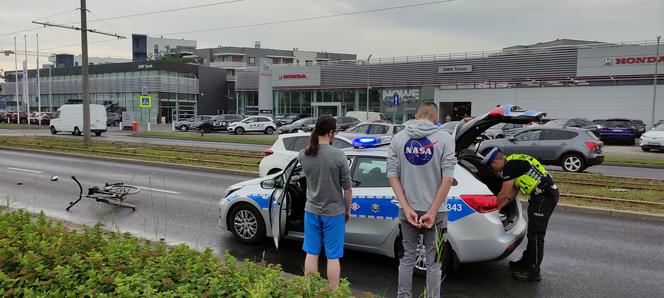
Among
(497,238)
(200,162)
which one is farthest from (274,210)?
(200,162)

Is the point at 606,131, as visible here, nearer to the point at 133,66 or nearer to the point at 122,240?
the point at 122,240

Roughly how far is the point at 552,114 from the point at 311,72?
2815 centimetres

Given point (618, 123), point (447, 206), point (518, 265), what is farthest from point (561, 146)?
point (618, 123)

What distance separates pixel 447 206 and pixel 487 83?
4480 centimetres

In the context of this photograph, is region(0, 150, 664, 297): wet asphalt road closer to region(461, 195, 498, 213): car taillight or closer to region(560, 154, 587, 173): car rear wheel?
region(461, 195, 498, 213): car taillight

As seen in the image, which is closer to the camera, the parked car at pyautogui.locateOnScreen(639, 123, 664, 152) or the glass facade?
the parked car at pyautogui.locateOnScreen(639, 123, 664, 152)

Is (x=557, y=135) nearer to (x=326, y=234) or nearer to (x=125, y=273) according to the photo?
(x=326, y=234)

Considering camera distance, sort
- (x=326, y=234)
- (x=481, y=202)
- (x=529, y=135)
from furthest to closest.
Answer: (x=529, y=135) → (x=481, y=202) → (x=326, y=234)

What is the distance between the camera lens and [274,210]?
18.6 ft

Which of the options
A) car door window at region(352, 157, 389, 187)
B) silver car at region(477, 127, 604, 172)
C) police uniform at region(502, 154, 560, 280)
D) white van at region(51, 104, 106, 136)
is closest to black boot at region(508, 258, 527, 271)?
police uniform at region(502, 154, 560, 280)

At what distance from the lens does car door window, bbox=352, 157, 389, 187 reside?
19.1 feet

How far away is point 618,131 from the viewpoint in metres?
31.3

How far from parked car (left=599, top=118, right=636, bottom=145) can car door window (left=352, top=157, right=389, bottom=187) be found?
3050 cm

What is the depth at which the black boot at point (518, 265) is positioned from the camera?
5.61m
